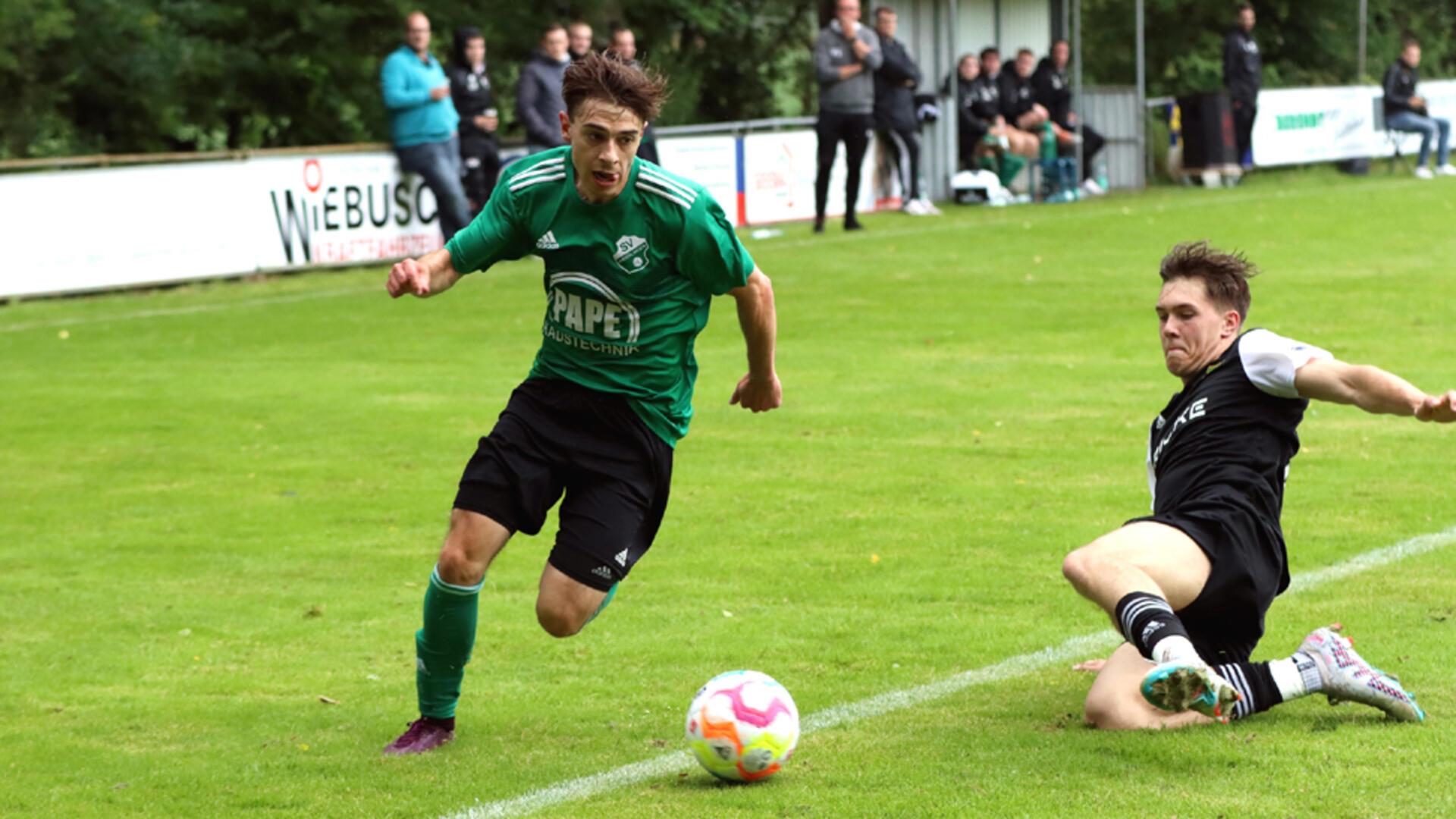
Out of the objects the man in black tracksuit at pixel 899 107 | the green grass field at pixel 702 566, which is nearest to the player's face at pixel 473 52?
the green grass field at pixel 702 566

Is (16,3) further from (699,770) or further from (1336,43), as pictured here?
(1336,43)

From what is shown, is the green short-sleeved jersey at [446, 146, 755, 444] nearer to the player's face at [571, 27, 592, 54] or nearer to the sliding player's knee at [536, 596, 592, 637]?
the sliding player's knee at [536, 596, 592, 637]

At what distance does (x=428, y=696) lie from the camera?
5.90 meters

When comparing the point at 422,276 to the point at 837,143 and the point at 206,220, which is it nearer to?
the point at 206,220

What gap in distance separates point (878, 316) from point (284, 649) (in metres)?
9.44

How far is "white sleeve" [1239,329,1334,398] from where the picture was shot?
5734 millimetres

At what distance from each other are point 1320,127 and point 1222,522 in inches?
1110

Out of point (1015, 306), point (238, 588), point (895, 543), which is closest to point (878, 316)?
point (1015, 306)

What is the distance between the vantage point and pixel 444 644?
5.88m

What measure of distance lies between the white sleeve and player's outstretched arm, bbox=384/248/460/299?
229 centimetres

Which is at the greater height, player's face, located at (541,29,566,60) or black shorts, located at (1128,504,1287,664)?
player's face, located at (541,29,566,60)

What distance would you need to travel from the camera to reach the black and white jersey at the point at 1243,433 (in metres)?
5.79

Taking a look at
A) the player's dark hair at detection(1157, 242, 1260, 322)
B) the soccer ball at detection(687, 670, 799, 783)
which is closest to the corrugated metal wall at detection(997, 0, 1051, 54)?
the player's dark hair at detection(1157, 242, 1260, 322)

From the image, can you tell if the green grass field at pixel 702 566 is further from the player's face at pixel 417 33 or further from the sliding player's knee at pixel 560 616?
the player's face at pixel 417 33
